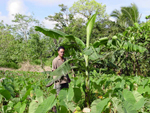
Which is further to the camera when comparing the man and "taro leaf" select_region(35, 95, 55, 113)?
the man

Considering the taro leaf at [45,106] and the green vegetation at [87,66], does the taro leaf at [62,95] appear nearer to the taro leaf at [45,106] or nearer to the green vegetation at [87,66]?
the green vegetation at [87,66]

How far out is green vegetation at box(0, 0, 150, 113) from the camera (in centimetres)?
247

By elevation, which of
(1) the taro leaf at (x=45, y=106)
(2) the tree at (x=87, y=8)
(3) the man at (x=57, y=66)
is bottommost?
(1) the taro leaf at (x=45, y=106)

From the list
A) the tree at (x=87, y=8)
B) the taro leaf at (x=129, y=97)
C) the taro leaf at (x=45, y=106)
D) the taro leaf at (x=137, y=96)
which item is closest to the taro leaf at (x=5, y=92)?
the taro leaf at (x=45, y=106)

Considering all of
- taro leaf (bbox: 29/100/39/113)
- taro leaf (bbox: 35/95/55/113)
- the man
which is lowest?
taro leaf (bbox: 29/100/39/113)

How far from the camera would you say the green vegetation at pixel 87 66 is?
247 cm

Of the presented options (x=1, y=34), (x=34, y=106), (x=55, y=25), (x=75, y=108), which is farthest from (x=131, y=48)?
(x=55, y=25)

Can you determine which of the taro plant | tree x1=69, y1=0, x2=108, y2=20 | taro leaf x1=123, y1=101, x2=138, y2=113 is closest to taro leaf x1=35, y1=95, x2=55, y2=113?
the taro plant

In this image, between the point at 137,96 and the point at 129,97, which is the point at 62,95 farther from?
the point at 137,96

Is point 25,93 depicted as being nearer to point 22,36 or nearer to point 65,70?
point 65,70

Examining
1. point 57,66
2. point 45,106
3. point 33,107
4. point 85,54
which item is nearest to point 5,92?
point 33,107

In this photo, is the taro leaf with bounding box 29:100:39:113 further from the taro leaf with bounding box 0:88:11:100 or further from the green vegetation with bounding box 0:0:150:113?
the taro leaf with bounding box 0:88:11:100

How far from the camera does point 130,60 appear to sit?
30.8 ft

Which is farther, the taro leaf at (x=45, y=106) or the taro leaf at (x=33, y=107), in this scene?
the taro leaf at (x=33, y=107)
